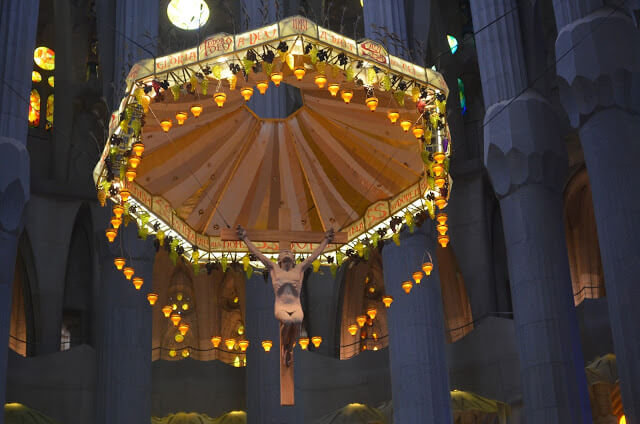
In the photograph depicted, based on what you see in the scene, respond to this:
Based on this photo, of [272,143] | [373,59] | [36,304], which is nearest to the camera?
[373,59]

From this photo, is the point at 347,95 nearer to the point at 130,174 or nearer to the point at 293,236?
the point at 293,236

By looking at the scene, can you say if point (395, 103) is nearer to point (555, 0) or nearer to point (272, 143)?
point (272, 143)

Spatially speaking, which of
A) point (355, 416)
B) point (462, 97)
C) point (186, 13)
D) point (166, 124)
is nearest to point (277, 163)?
point (166, 124)

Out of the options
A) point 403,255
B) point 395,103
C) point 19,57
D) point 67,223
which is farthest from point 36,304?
point 395,103

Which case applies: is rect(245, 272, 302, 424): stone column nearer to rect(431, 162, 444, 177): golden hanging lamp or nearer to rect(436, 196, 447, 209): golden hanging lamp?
rect(436, 196, 447, 209): golden hanging lamp

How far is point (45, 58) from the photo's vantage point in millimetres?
30406

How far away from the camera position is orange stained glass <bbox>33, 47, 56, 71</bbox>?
30328 mm

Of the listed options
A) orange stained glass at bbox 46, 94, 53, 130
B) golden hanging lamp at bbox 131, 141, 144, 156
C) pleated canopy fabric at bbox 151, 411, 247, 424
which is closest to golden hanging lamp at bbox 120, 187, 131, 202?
golden hanging lamp at bbox 131, 141, 144, 156

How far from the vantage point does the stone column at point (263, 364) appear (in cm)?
2309

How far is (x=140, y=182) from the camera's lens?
1532cm

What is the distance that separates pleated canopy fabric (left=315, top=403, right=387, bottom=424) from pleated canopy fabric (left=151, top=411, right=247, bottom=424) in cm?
212

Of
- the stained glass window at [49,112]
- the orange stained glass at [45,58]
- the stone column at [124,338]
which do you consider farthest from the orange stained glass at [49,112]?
the stone column at [124,338]

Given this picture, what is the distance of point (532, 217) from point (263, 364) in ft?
24.1

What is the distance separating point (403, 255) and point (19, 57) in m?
9.62
